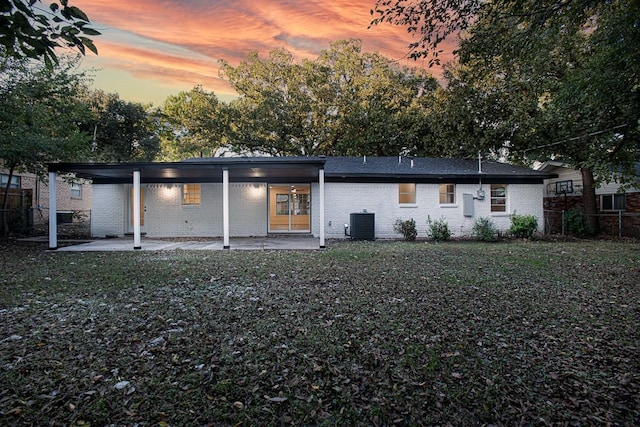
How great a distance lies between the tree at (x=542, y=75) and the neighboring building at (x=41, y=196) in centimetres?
1671

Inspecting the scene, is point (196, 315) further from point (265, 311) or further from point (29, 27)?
point (29, 27)

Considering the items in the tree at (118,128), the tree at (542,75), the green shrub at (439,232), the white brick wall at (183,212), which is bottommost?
the green shrub at (439,232)

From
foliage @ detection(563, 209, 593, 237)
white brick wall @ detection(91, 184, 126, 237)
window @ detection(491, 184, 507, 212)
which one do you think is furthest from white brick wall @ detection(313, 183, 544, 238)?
white brick wall @ detection(91, 184, 126, 237)

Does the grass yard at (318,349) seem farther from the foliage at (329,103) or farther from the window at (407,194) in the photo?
the foliage at (329,103)

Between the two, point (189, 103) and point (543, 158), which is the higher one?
point (189, 103)

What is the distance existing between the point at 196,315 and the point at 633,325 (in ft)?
17.2

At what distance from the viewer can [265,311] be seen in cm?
443

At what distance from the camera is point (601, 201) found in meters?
16.0

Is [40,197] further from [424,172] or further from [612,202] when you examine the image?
[612,202]

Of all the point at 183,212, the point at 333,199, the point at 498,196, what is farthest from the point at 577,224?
the point at 183,212

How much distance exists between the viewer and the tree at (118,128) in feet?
77.3

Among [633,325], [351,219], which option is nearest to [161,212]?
[351,219]

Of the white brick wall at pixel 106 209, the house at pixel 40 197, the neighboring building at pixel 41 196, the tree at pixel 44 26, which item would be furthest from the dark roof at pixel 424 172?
the house at pixel 40 197

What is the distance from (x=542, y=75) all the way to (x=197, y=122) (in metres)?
20.9
